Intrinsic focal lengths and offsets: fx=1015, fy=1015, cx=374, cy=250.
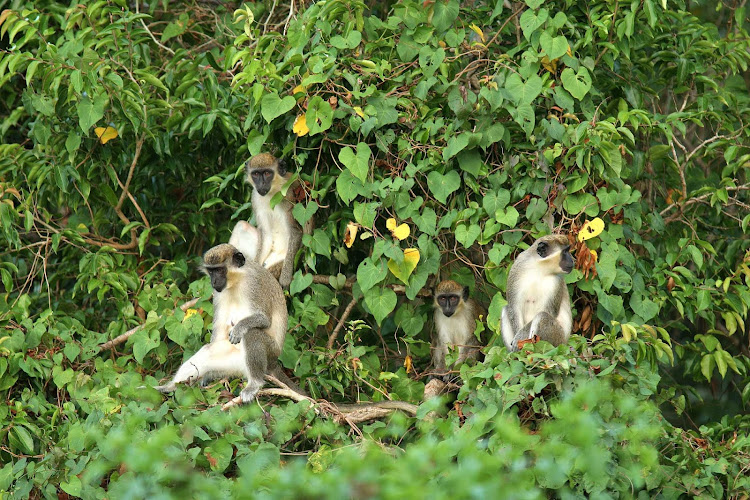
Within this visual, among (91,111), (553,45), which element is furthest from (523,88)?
(91,111)

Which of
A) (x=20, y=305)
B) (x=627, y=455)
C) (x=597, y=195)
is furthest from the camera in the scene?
(x=20, y=305)

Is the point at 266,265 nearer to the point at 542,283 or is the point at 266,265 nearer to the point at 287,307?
the point at 287,307

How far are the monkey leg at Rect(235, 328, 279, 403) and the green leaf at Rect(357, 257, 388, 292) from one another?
0.76 meters

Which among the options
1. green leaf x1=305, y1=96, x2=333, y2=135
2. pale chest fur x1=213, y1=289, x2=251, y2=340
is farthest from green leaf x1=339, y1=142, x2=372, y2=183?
pale chest fur x1=213, y1=289, x2=251, y2=340

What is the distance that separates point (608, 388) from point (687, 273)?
82.9 inches

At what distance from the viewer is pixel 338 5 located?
23.2 ft

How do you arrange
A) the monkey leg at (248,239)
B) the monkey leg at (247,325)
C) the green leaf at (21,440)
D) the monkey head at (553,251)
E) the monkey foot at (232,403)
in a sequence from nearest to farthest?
the monkey foot at (232,403)
the green leaf at (21,440)
the monkey leg at (247,325)
the monkey head at (553,251)
the monkey leg at (248,239)

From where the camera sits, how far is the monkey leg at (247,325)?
6758 millimetres

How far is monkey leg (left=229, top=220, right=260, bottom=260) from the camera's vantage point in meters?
8.37

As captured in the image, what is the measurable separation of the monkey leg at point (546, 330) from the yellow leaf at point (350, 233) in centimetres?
133

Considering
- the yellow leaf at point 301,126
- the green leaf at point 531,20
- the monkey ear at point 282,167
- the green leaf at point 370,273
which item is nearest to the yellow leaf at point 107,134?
the monkey ear at point 282,167

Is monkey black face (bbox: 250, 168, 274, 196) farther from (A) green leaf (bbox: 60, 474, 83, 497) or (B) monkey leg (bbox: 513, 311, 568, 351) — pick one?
(A) green leaf (bbox: 60, 474, 83, 497)

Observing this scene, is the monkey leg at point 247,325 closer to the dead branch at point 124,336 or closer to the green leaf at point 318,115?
the dead branch at point 124,336

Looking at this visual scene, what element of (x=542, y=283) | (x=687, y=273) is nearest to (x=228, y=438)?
(x=542, y=283)
